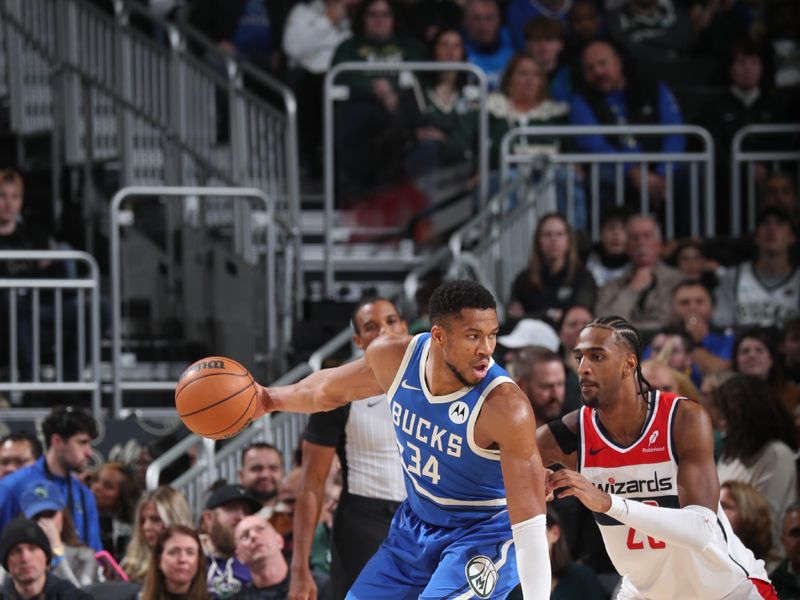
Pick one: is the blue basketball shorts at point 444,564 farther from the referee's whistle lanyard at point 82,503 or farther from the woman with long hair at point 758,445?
the referee's whistle lanyard at point 82,503

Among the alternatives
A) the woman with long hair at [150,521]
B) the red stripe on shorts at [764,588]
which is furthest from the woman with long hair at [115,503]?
the red stripe on shorts at [764,588]

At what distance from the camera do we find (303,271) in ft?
45.0

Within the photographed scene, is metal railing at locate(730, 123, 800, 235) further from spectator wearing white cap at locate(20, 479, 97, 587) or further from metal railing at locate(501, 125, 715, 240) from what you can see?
spectator wearing white cap at locate(20, 479, 97, 587)

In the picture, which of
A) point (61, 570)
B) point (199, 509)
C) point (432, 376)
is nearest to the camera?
A: point (432, 376)

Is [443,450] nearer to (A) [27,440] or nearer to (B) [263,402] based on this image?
(B) [263,402]

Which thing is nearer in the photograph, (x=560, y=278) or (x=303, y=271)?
(x=560, y=278)

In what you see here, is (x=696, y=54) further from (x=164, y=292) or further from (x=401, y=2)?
(x=164, y=292)

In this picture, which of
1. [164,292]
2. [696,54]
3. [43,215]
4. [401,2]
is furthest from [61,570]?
[696,54]

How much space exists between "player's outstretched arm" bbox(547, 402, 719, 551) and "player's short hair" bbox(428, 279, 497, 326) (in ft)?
2.56

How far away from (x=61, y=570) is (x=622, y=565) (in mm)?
3817

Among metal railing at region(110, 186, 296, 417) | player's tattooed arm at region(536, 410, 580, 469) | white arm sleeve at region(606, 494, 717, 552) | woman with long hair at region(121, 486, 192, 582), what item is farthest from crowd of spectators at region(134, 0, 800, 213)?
white arm sleeve at region(606, 494, 717, 552)

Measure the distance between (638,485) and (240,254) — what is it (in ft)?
21.8

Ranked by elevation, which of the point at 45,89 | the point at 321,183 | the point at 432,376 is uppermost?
the point at 45,89

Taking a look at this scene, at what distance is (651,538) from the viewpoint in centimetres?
686
